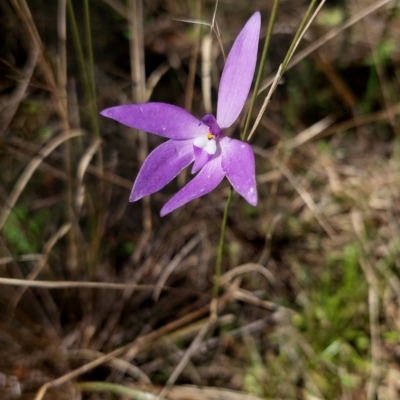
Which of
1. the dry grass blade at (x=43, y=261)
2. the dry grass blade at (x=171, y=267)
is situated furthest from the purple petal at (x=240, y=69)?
the dry grass blade at (x=43, y=261)

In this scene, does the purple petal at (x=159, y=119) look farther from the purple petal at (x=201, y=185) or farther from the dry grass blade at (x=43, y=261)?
the dry grass blade at (x=43, y=261)

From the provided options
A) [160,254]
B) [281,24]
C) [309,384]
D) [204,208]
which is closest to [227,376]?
[309,384]

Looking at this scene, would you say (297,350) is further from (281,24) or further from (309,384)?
(281,24)

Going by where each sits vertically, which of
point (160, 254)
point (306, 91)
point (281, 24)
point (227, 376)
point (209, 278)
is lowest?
point (227, 376)

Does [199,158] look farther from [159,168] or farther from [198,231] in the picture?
[198,231]

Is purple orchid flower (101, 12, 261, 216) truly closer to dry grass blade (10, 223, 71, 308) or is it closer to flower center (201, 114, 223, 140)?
flower center (201, 114, 223, 140)

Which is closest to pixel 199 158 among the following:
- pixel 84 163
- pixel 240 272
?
pixel 84 163

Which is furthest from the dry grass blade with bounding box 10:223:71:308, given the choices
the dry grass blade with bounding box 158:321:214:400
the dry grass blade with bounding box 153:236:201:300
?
the dry grass blade with bounding box 158:321:214:400
